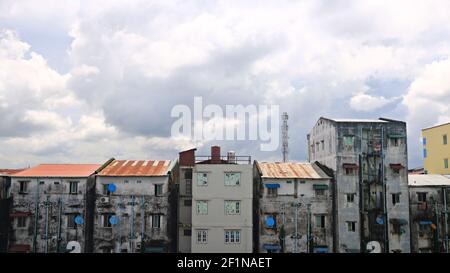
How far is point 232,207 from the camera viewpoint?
156 ft

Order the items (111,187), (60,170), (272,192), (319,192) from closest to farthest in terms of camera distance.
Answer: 1. (111,187)
2. (272,192)
3. (319,192)
4. (60,170)

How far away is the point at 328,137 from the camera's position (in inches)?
2078

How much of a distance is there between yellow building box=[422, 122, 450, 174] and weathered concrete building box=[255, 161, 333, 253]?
27891mm

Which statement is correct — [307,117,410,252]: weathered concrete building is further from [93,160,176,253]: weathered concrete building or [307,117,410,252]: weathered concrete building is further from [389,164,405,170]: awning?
[93,160,176,253]: weathered concrete building

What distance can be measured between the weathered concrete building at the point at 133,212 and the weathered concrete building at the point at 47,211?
6.41 ft

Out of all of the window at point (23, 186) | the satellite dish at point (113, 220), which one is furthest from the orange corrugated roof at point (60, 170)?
the satellite dish at point (113, 220)

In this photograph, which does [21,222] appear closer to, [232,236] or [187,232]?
[187,232]

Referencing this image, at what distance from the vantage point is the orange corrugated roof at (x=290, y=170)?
49906mm

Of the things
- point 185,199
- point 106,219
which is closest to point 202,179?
point 185,199

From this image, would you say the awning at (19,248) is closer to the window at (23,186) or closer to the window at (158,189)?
the window at (23,186)

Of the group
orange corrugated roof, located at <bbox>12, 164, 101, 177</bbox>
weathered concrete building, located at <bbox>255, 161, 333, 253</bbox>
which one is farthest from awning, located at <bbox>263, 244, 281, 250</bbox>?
orange corrugated roof, located at <bbox>12, 164, 101, 177</bbox>

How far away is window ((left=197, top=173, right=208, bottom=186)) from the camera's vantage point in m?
48.2

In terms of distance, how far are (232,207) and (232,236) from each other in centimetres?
324

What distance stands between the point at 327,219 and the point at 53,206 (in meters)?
31.8
